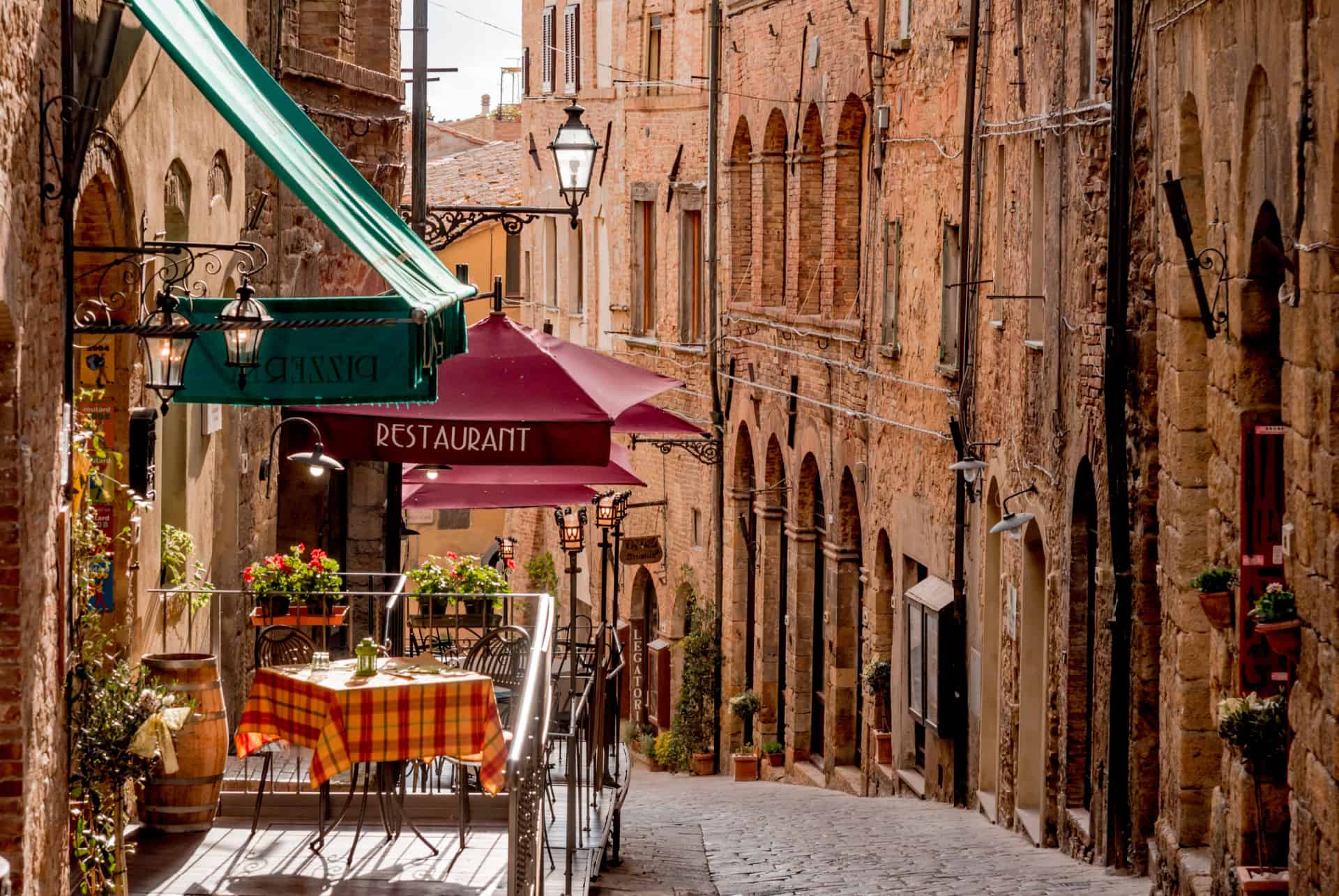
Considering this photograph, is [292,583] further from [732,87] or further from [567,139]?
[732,87]

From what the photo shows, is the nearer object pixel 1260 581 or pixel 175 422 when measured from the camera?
pixel 1260 581

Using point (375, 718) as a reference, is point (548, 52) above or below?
above

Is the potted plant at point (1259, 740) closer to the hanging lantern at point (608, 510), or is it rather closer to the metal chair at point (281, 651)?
the metal chair at point (281, 651)

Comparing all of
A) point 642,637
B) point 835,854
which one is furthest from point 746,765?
point 835,854

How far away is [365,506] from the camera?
2041 cm

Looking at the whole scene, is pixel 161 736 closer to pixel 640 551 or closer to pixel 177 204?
pixel 177 204

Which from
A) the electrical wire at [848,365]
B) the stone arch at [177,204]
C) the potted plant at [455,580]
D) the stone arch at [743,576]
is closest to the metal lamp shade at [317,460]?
the potted plant at [455,580]

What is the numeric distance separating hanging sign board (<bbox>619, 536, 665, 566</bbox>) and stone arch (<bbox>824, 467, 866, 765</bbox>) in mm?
6359

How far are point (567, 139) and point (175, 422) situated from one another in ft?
11.7

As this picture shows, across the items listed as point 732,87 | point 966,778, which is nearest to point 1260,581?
point 966,778

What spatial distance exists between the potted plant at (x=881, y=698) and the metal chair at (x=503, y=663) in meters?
6.94

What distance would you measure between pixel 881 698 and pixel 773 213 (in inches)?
274

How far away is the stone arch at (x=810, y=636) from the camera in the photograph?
74.0 feet

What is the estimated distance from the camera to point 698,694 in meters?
25.4
